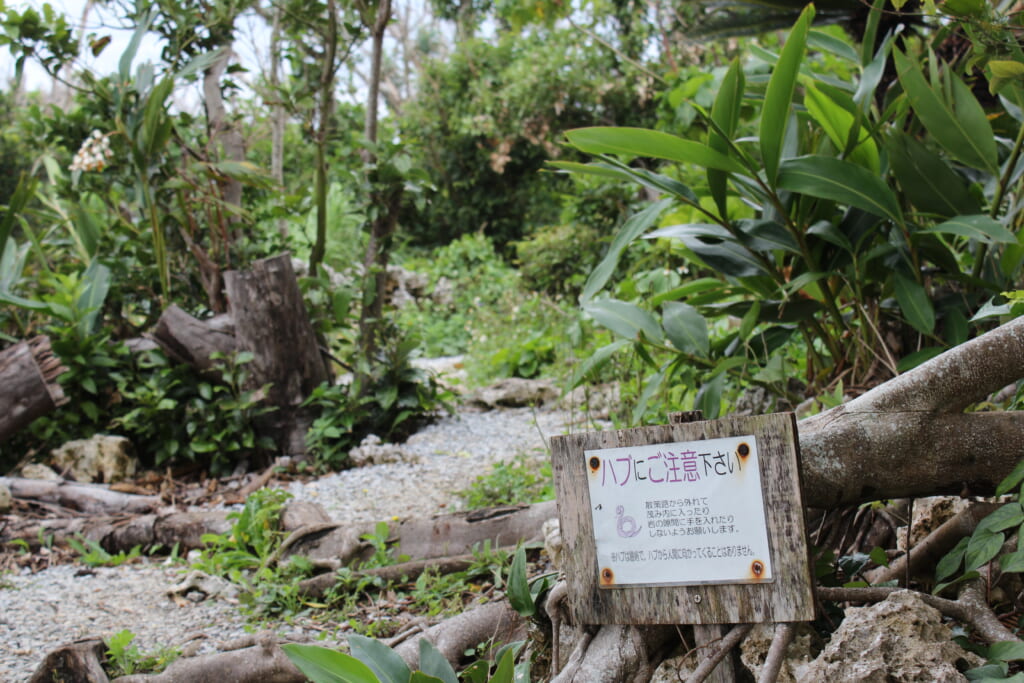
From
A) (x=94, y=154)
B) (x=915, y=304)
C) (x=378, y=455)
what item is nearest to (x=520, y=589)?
(x=915, y=304)

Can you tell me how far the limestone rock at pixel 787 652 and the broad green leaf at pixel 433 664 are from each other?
523 millimetres

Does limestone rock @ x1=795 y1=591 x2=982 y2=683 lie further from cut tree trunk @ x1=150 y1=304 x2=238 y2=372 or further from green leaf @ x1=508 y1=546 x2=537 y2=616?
cut tree trunk @ x1=150 y1=304 x2=238 y2=372

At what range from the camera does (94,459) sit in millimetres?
3932

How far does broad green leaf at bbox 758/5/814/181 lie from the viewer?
1.69m

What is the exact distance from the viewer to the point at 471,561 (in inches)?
87.6

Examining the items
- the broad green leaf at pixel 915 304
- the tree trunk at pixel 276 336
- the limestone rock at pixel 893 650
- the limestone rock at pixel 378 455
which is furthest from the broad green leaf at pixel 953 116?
the tree trunk at pixel 276 336

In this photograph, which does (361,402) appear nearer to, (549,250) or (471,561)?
(471,561)

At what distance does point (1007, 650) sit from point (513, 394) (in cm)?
390

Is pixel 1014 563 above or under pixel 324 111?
under

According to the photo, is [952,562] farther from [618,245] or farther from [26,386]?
[26,386]

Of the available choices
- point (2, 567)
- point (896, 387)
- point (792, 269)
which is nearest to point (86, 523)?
point (2, 567)

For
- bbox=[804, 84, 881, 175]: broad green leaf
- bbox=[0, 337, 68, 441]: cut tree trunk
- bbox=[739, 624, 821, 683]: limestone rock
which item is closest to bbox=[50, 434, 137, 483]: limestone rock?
bbox=[0, 337, 68, 441]: cut tree trunk

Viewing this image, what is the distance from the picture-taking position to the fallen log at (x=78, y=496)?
3.46 metres

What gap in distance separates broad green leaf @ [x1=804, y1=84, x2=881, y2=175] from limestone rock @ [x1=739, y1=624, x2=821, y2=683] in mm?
1259
